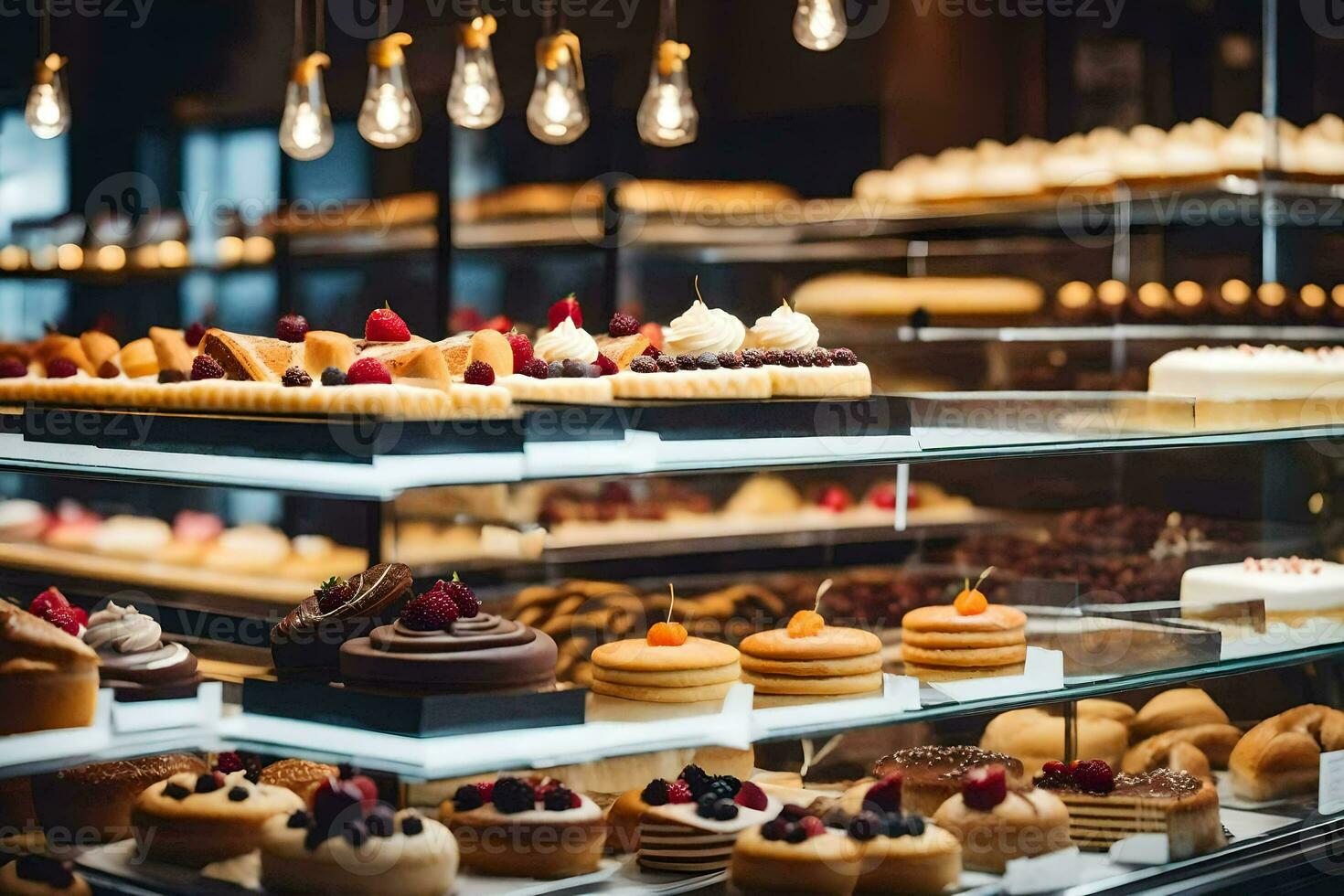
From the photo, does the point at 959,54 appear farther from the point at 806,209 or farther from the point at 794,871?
the point at 794,871

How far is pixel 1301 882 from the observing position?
396 centimetres

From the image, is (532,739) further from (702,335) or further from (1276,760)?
(1276,760)

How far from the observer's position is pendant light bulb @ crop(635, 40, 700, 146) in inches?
198

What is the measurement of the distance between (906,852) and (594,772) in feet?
2.74

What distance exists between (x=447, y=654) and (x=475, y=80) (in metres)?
2.24

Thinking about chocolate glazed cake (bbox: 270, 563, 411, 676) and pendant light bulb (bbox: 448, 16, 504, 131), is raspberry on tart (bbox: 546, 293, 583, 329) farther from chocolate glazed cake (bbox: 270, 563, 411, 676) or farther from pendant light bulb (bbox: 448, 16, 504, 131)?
chocolate glazed cake (bbox: 270, 563, 411, 676)

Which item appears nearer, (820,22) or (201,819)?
(201,819)

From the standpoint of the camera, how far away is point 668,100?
16.6 feet

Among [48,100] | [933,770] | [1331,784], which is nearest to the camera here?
[933,770]

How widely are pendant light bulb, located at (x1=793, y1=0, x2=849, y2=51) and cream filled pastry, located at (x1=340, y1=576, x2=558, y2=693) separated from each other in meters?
2.09

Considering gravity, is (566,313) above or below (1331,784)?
above

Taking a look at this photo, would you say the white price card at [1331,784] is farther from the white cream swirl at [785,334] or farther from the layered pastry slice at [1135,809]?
the white cream swirl at [785,334]

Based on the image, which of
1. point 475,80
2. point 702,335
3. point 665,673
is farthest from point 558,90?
point 665,673

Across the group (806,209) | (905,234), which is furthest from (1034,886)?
(806,209)
